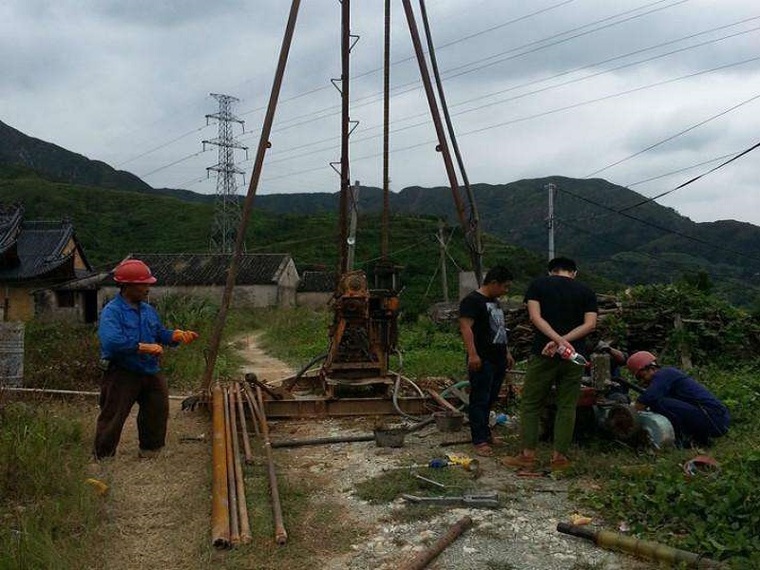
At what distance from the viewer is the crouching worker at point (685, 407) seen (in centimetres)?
574

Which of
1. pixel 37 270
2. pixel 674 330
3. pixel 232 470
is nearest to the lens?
pixel 232 470

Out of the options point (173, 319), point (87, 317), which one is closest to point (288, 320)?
point (173, 319)

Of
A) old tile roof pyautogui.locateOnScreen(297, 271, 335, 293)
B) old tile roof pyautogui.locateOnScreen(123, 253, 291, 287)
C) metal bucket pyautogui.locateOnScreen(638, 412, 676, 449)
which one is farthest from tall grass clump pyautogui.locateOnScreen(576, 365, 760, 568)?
old tile roof pyautogui.locateOnScreen(297, 271, 335, 293)

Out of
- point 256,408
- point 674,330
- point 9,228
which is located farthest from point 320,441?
point 9,228

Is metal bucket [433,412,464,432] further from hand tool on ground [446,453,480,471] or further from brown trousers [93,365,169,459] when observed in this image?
brown trousers [93,365,169,459]

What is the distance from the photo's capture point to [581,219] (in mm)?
95812

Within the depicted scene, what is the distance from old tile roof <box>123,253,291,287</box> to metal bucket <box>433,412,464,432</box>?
124ft

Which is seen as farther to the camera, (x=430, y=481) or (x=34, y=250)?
(x=34, y=250)

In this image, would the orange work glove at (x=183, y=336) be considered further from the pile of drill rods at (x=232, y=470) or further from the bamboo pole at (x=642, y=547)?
the bamboo pole at (x=642, y=547)

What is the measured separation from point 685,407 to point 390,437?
8.14 feet

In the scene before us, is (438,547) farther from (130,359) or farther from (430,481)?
(130,359)

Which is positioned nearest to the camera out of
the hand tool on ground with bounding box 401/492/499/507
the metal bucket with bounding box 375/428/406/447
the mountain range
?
the hand tool on ground with bounding box 401/492/499/507

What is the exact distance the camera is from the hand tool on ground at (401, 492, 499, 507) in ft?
15.2

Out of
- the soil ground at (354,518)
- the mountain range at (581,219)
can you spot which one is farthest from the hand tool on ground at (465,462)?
the mountain range at (581,219)
